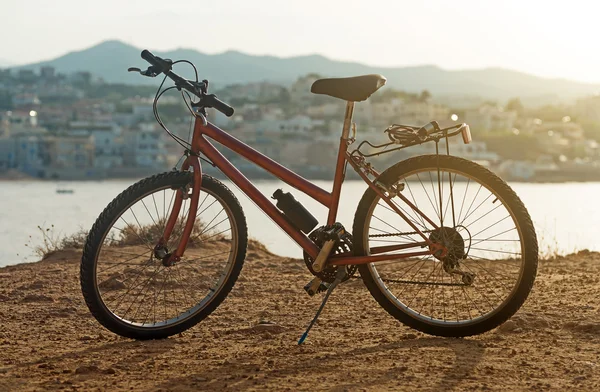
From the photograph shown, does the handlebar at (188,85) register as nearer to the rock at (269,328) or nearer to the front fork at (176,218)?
the front fork at (176,218)

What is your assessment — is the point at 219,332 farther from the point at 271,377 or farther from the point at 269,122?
the point at 269,122

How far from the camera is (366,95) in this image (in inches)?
143

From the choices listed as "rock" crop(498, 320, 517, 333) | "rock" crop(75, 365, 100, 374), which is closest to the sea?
"rock" crop(498, 320, 517, 333)

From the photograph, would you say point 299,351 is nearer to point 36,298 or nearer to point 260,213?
point 36,298

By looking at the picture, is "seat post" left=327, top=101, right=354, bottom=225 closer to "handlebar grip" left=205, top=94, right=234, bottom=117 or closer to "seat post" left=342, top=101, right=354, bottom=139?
"seat post" left=342, top=101, right=354, bottom=139

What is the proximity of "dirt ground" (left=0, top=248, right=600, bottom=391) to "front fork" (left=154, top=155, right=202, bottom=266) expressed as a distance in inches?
13.5

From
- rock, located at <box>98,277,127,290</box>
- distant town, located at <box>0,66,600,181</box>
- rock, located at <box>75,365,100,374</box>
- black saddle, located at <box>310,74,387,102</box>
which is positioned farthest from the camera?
distant town, located at <box>0,66,600,181</box>

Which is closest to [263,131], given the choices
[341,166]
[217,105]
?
[217,105]

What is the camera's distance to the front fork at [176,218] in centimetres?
381

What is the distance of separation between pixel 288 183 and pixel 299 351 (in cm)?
67

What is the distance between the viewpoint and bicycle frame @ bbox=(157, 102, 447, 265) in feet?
12.2

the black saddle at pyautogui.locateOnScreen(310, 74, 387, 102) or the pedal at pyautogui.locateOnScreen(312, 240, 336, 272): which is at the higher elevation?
the black saddle at pyautogui.locateOnScreen(310, 74, 387, 102)

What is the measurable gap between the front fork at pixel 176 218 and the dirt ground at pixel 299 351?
34cm

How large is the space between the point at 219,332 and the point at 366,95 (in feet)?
3.93
